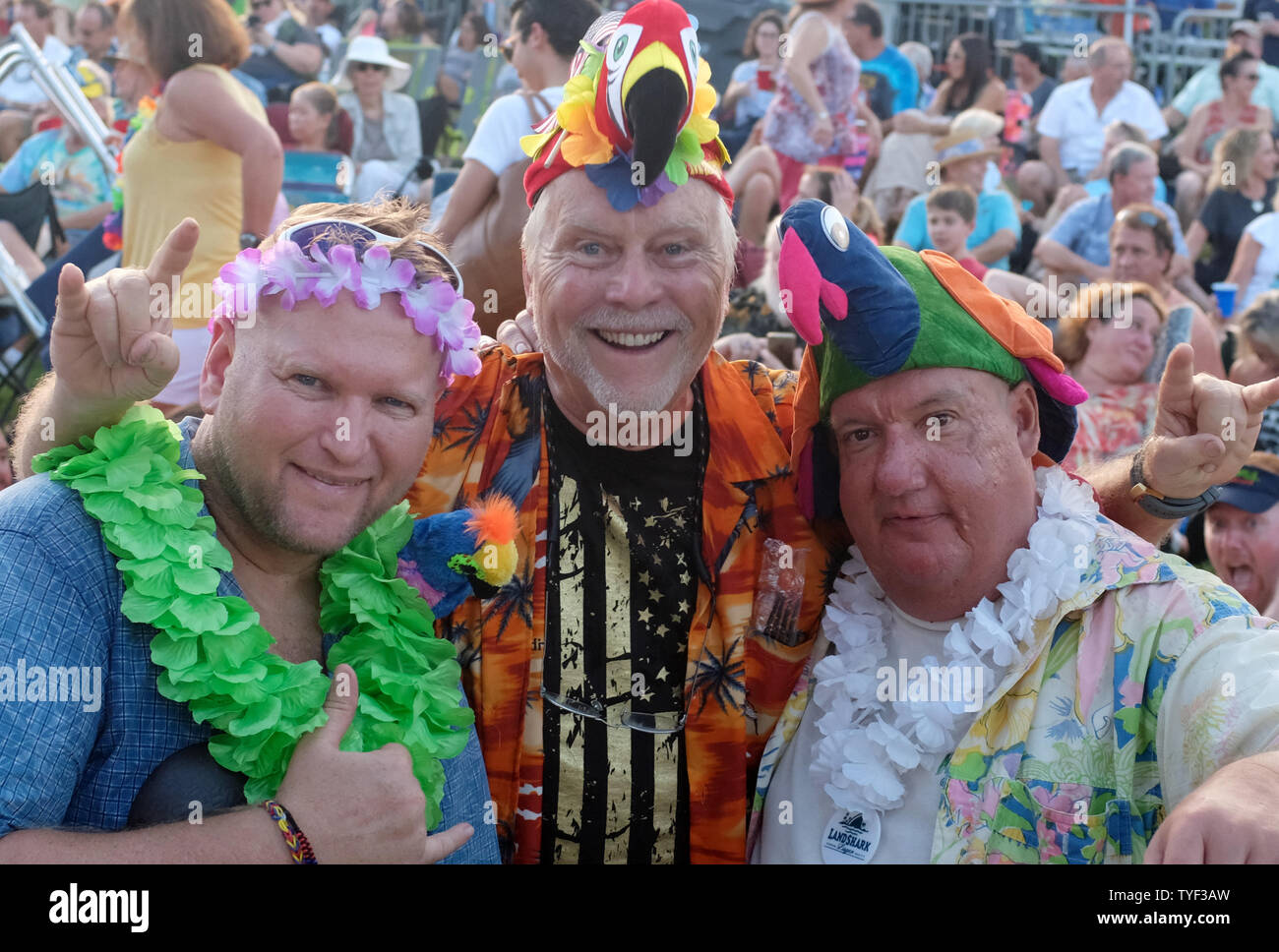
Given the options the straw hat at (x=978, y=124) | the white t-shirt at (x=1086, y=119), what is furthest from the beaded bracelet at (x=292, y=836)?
the white t-shirt at (x=1086, y=119)

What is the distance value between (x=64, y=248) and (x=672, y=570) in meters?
5.63

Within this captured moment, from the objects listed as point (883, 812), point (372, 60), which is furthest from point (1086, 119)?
point (883, 812)

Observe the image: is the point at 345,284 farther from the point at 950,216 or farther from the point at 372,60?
the point at 372,60

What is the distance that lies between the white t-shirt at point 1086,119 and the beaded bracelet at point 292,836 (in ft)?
25.5

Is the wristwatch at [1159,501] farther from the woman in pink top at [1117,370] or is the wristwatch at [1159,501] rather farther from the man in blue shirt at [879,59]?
the man in blue shirt at [879,59]

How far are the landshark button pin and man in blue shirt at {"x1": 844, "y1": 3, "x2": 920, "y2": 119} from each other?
22.5 feet

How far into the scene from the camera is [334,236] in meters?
2.15

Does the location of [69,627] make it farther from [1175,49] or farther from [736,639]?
[1175,49]

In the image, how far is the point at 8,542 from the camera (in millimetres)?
1881

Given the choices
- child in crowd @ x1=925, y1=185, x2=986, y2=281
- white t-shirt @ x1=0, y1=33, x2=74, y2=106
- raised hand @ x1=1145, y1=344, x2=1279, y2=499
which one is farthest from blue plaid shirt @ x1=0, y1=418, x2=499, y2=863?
white t-shirt @ x1=0, y1=33, x2=74, y2=106

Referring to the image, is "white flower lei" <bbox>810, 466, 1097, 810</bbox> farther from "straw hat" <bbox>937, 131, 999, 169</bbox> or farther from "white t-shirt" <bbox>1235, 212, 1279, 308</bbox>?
"white t-shirt" <bbox>1235, 212, 1279, 308</bbox>

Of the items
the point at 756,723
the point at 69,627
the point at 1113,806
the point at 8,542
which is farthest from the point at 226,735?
the point at 1113,806
